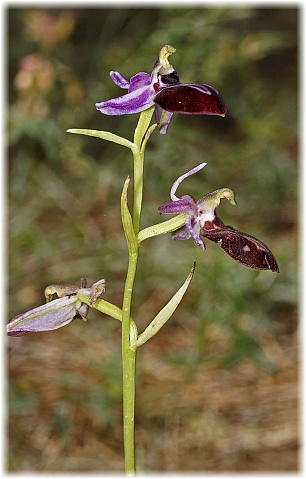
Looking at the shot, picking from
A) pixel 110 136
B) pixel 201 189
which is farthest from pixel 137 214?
pixel 201 189

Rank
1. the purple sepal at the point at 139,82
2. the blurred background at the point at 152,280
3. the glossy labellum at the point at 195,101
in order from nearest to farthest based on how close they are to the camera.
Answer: the glossy labellum at the point at 195,101, the purple sepal at the point at 139,82, the blurred background at the point at 152,280

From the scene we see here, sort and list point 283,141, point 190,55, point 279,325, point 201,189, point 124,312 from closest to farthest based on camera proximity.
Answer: point 124,312 → point 201,189 → point 190,55 → point 279,325 → point 283,141

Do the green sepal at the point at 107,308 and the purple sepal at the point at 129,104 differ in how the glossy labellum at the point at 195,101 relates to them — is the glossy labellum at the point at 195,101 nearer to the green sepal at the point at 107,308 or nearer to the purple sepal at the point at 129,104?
the purple sepal at the point at 129,104

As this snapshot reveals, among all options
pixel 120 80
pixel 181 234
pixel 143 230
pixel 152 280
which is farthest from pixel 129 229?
pixel 152 280

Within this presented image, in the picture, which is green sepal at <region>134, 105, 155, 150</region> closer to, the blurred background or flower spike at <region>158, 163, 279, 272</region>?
flower spike at <region>158, 163, 279, 272</region>

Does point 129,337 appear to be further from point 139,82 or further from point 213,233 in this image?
point 139,82

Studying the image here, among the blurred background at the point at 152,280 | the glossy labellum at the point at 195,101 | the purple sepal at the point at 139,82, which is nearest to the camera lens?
the glossy labellum at the point at 195,101

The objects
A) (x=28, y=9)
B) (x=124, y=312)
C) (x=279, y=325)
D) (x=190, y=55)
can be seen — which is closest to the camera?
(x=124, y=312)

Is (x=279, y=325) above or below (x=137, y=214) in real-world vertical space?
above

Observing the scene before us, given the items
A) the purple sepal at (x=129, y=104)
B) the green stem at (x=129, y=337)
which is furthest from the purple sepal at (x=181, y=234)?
the purple sepal at (x=129, y=104)

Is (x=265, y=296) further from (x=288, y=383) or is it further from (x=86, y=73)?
(x=86, y=73)
